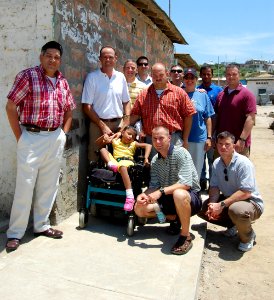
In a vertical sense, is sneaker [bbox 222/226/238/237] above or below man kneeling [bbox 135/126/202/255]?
below

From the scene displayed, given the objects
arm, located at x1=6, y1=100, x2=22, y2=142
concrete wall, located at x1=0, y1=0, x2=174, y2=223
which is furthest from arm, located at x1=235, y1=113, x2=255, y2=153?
arm, located at x1=6, y1=100, x2=22, y2=142

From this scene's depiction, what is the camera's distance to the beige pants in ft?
12.1

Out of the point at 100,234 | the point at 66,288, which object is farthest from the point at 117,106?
the point at 66,288

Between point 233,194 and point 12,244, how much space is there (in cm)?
241

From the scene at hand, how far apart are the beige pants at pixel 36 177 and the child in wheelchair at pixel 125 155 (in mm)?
698

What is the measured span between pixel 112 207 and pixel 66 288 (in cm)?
154

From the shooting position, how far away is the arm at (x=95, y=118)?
470 centimetres

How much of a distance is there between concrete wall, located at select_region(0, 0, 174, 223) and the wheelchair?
1.13 feet

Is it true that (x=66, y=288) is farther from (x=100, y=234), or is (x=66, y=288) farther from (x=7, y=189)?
(x=7, y=189)

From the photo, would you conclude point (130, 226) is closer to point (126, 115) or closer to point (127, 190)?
point (127, 190)

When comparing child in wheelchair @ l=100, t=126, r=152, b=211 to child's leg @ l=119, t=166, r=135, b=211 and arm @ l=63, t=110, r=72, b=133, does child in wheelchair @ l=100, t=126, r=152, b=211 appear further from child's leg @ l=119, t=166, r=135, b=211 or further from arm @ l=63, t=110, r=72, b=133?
arm @ l=63, t=110, r=72, b=133

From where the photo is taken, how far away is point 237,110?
5148 mm

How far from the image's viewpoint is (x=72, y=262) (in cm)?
350

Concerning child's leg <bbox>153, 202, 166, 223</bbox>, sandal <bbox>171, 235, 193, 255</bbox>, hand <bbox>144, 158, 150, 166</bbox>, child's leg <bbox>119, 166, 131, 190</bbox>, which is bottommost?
sandal <bbox>171, 235, 193, 255</bbox>
